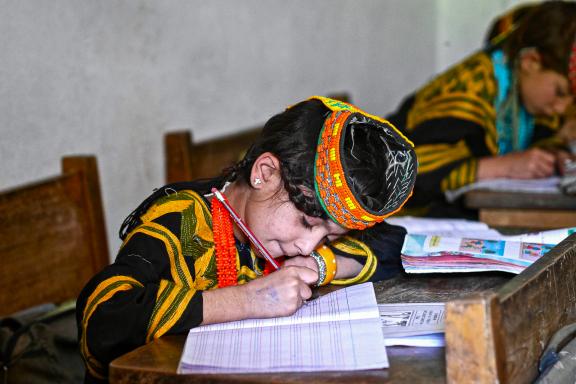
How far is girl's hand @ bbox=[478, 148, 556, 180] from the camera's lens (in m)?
2.65

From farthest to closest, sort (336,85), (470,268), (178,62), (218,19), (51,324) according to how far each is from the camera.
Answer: (336,85), (218,19), (178,62), (51,324), (470,268)

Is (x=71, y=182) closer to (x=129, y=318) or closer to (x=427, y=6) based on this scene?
(x=129, y=318)

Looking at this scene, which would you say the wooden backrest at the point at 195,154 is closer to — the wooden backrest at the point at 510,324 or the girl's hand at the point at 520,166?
the girl's hand at the point at 520,166

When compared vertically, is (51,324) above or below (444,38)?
below

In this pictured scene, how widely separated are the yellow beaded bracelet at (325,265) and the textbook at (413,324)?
0.19 metres

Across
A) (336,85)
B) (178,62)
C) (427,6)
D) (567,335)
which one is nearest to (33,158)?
(178,62)

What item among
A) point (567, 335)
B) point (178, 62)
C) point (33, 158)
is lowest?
point (567, 335)

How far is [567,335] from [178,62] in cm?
183

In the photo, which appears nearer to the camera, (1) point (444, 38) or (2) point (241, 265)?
(2) point (241, 265)

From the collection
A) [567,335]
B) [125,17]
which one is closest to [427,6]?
[125,17]

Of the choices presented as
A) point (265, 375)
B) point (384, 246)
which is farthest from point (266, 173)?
point (265, 375)

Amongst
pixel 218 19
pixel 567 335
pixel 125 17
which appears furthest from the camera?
pixel 218 19

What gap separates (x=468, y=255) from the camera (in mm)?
1585

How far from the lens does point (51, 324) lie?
199 cm
